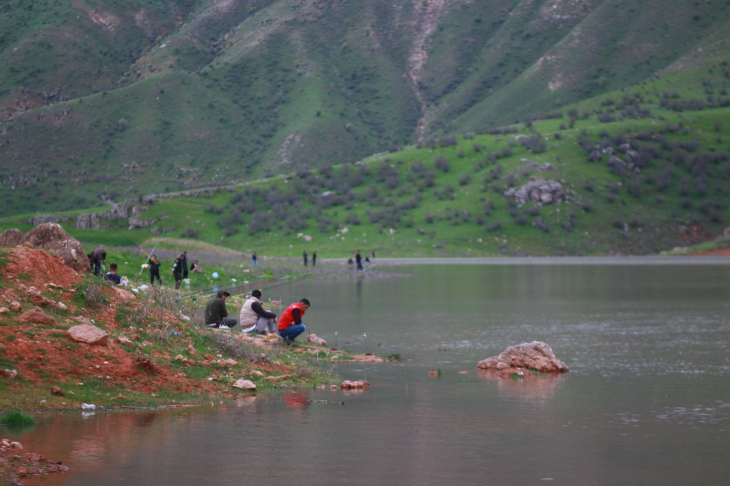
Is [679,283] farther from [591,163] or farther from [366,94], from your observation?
[366,94]

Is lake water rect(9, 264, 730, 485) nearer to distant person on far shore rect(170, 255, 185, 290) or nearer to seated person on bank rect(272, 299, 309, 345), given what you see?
seated person on bank rect(272, 299, 309, 345)

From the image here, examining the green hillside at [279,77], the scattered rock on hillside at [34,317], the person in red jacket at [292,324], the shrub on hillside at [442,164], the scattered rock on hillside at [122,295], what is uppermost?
the green hillside at [279,77]

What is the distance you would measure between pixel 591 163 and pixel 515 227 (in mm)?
22235

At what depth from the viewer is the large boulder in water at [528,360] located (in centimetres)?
1908

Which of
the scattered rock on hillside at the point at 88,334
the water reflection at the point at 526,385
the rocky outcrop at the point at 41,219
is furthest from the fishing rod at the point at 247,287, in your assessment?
A: the rocky outcrop at the point at 41,219

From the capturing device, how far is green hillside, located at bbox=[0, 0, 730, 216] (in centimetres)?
14275

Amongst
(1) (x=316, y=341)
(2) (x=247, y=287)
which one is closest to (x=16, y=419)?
(1) (x=316, y=341)

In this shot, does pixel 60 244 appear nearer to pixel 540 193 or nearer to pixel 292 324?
pixel 292 324

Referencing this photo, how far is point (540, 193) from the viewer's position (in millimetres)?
109250

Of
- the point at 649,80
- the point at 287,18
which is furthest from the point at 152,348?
the point at 287,18

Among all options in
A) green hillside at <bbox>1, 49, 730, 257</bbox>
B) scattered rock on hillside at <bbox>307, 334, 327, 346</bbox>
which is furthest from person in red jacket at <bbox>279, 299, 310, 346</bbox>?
green hillside at <bbox>1, 49, 730, 257</bbox>

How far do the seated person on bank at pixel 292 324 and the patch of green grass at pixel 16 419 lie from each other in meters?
9.96

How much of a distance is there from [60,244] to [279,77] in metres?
154

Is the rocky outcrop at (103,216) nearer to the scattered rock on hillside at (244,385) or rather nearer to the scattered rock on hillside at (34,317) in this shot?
the scattered rock on hillside at (34,317)
